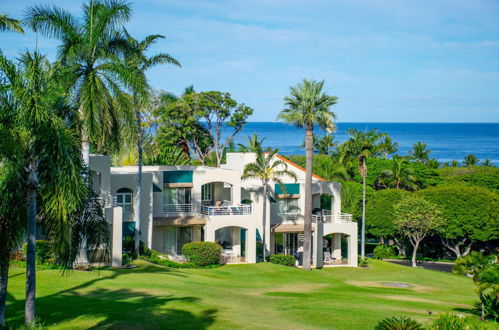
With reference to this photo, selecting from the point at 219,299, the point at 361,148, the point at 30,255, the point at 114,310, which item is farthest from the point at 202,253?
the point at 30,255

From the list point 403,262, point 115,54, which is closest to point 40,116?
point 115,54

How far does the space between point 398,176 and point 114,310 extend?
5181 centimetres

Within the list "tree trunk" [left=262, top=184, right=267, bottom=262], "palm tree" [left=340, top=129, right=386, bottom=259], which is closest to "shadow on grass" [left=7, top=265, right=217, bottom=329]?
"tree trunk" [left=262, top=184, right=267, bottom=262]

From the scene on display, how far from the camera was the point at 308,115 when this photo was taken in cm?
4584

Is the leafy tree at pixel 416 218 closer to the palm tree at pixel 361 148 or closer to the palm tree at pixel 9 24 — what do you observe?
the palm tree at pixel 361 148

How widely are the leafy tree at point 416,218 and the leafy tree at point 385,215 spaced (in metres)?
2.12

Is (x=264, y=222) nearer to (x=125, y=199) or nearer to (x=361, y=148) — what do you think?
(x=125, y=199)

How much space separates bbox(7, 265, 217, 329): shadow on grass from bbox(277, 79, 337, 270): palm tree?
2003 centimetres

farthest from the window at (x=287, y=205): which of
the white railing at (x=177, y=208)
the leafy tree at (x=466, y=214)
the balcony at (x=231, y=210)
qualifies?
the leafy tree at (x=466, y=214)

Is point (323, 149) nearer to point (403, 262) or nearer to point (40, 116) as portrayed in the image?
point (403, 262)

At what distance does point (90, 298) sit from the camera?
26.5 metres

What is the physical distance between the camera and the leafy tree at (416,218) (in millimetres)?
56812

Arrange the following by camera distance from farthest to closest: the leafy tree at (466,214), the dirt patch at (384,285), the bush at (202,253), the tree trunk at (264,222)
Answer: the leafy tree at (466,214), the tree trunk at (264,222), the bush at (202,253), the dirt patch at (384,285)

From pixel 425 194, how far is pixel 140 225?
103 ft
